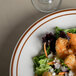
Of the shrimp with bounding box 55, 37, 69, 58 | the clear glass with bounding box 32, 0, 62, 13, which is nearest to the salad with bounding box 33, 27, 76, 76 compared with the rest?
the shrimp with bounding box 55, 37, 69, 58

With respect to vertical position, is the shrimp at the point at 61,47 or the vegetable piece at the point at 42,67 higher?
the shrimp at the point at 61,47

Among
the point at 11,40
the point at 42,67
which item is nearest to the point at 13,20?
the point at 11,40

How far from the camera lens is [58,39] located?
1.02 meters

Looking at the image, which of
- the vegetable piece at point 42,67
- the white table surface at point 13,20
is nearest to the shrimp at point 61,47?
the vegetable piece at point 42,67

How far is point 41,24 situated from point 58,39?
166 mm

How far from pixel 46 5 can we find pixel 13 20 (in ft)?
0.95

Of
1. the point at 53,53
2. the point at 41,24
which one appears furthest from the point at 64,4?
the point at 53,53

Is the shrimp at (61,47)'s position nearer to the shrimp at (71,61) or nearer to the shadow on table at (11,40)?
the shrimp at (71,61)

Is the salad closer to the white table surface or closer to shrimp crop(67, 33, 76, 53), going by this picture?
shrimp crop(67, 33, 76, 53)

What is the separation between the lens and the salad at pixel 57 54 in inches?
40.2

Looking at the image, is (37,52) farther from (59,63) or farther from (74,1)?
(74,1)

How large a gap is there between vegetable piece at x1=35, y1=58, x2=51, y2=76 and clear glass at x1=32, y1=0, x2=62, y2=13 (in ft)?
1.29

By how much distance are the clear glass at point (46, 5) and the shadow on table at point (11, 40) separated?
0.16 feet

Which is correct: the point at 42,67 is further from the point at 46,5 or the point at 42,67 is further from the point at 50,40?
the point at 46,5
